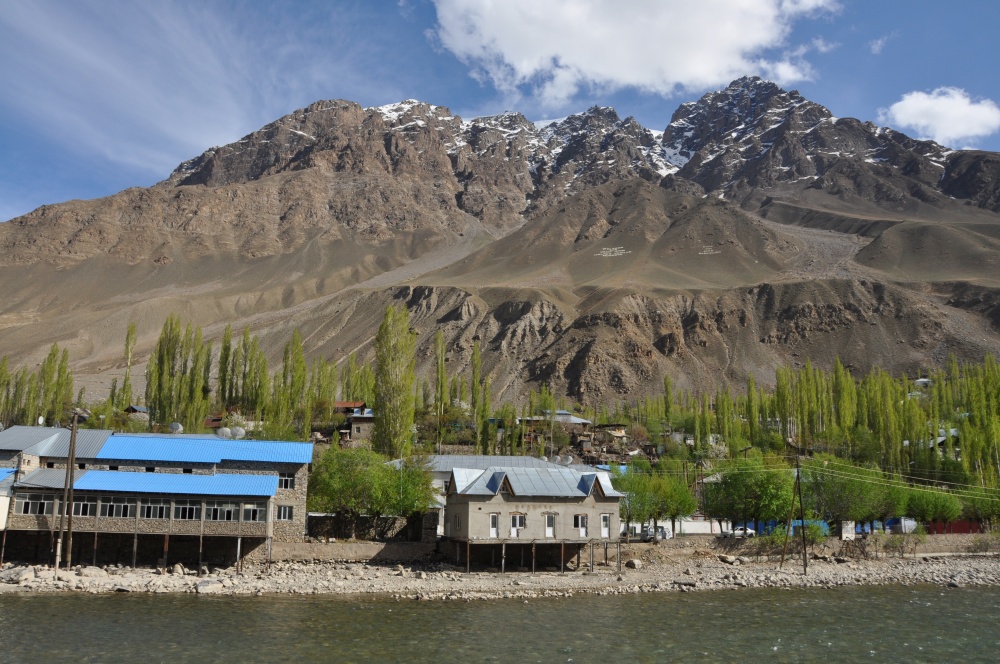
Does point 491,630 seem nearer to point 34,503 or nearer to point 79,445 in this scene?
point 34,503

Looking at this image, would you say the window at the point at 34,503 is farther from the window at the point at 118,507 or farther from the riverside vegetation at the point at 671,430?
the riverside vegetation at the point at 671,430

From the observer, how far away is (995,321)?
164 meters

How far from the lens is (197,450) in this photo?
4912cm

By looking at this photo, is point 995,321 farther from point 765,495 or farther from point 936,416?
point 765,495

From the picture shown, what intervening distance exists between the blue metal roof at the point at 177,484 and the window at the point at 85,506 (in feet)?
2.70

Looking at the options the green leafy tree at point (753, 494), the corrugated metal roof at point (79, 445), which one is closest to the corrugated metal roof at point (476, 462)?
the green leafy tree at point (753, 494)

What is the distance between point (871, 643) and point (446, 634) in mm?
17259

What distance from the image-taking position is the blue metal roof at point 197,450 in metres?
48.1

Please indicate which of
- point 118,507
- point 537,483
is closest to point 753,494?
point 537,483

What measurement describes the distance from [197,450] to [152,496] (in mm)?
4456

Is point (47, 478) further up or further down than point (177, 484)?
further up

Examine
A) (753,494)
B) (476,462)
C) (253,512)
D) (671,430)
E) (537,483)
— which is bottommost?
(253,512)

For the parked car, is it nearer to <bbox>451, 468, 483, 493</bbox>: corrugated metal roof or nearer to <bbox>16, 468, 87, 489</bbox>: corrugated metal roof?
<bbox>451, 468, 483, 493</bbox>: corrugated metal roof

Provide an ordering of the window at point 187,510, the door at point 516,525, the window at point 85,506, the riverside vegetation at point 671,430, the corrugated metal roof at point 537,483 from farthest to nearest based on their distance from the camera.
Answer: the riverside vegetation at point 671,430 → the corrugated metal roof at point 537,483 → the door at point 516,525 → the window at point 187,510 → the window at point 85,506
